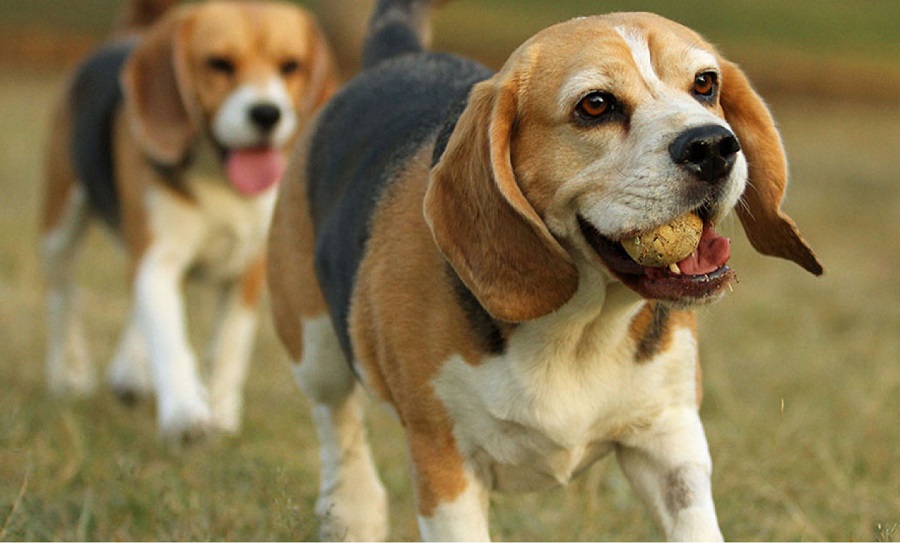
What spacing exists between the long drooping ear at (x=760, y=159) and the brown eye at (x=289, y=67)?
3.50 metres

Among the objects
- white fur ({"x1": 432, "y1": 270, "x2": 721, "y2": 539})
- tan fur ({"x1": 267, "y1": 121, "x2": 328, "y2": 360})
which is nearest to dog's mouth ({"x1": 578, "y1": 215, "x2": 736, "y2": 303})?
white fur ({"x1": 432, "y1": 270, "x2": 721, "y2": 539})

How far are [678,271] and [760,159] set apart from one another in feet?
1.74

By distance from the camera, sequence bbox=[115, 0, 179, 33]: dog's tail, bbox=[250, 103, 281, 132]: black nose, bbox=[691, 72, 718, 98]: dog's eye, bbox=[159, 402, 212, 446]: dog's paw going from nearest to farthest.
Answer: bbox=[691, 72, 718, 98]: dog's eye
bbox=[159, 402, 212, 446]: dog's paw
bbox=[250, 103, 281, 132]: black nose
bbox=[115, 0, 179, 33]: dog's tail

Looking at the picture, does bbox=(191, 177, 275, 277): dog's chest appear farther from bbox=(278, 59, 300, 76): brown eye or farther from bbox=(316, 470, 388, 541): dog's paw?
bbox=(316, 470, 388, 541): dog's paw

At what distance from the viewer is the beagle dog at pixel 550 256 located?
11.2 feet

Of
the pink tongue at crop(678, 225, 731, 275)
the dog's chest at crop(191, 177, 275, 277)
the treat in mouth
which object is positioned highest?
the treat in mouth

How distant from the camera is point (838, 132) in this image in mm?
18109

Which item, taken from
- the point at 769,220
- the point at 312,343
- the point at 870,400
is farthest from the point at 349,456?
the point at 870,400

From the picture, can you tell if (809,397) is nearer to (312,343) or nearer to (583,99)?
(312,343)

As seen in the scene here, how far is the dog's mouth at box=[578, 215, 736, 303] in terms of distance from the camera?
339 cm

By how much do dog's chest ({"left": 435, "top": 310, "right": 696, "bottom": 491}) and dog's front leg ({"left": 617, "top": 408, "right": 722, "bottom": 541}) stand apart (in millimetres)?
66

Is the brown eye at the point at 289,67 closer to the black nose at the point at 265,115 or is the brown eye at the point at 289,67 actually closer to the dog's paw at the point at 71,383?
the black nose at the point at 265,115

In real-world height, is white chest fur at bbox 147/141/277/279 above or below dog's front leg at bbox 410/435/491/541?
below

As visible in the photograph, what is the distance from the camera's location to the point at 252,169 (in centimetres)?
675
